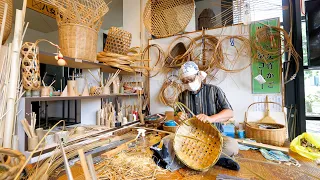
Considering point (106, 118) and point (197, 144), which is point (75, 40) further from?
point (197, 144)

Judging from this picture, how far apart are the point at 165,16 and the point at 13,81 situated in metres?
2.31

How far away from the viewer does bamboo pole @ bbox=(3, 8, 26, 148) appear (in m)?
1.16

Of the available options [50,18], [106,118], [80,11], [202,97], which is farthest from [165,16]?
[50,18]

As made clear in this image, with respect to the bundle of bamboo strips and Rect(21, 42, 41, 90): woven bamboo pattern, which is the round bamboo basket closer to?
Rect(21, 42, 41, 90): woven bamboo pattern

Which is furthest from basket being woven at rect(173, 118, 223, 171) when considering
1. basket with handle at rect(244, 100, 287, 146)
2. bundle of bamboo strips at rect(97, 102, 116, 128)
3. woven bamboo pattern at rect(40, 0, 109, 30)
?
woven bamboo pattern at rect(40, 0, 109, 30)

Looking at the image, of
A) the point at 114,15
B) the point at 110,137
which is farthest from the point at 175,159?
the point at 114,15

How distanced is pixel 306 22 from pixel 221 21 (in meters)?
1.02

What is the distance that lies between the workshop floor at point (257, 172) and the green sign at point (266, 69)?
990 mm

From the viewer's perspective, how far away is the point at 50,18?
3939mm

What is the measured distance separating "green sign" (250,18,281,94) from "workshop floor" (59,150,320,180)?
3.25 ft

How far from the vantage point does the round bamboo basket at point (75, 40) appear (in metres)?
1.64

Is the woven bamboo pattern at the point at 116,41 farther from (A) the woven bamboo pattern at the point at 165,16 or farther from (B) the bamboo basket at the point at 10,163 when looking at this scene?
(B) the bamboo basket at the point at 10,163

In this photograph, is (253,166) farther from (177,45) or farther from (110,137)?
(177,45)

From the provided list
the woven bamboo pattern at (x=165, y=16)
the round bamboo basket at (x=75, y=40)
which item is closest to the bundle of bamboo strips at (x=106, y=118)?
the round bamboo basket at (x=75, y=40)
